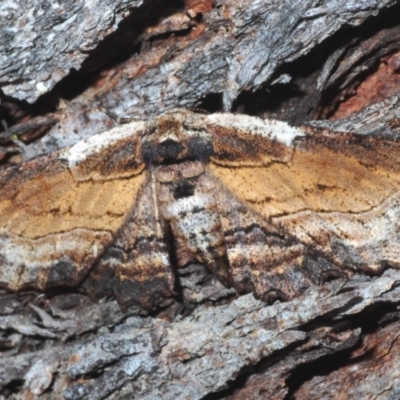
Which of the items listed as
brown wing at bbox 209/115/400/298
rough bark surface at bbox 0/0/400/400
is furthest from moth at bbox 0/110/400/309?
rough bark surface at bbox 0/0/400/400

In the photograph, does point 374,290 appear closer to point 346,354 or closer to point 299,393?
point 346,354

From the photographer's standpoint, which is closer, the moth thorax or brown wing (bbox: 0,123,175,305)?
the moth thorax

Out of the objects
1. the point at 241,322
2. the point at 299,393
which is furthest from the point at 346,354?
the point at 241,322

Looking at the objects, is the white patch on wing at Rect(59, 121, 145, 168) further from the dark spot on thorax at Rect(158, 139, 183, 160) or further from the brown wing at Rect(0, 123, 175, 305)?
the dark spot on thorax at Rect(158, 139, 183, 160)

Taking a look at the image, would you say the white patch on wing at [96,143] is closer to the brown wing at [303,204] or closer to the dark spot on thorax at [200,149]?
the dark spot on thorax at [200,149]

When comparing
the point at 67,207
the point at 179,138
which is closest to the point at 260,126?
the point at 179,138
